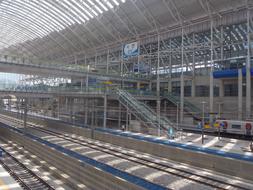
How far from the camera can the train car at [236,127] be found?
75.7 ft

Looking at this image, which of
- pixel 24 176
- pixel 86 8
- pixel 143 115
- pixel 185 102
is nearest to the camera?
pixel 24 176

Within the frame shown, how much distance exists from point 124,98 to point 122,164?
43.4ft

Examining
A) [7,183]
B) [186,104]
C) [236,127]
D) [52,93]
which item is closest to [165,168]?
[7,183]

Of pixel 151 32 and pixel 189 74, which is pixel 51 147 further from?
pixel 151 32

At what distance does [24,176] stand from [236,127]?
2221 cm

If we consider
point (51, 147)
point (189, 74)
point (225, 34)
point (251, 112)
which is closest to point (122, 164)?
point (51, 147)

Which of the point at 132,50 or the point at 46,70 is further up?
the point at 132,50

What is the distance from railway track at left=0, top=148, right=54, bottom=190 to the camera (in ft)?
39.5

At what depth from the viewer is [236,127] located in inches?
966

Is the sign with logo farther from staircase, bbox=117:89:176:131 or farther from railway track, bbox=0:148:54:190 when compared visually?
railway track, bbox=0:148:54:190

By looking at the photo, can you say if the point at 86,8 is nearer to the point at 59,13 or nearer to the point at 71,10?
the point at 71,10

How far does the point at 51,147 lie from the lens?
16250 millimetres

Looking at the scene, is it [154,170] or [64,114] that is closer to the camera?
[154,170]

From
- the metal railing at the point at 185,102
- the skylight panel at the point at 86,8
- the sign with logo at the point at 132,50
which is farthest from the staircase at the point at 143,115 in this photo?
the skylight panel at the point at 86,8
